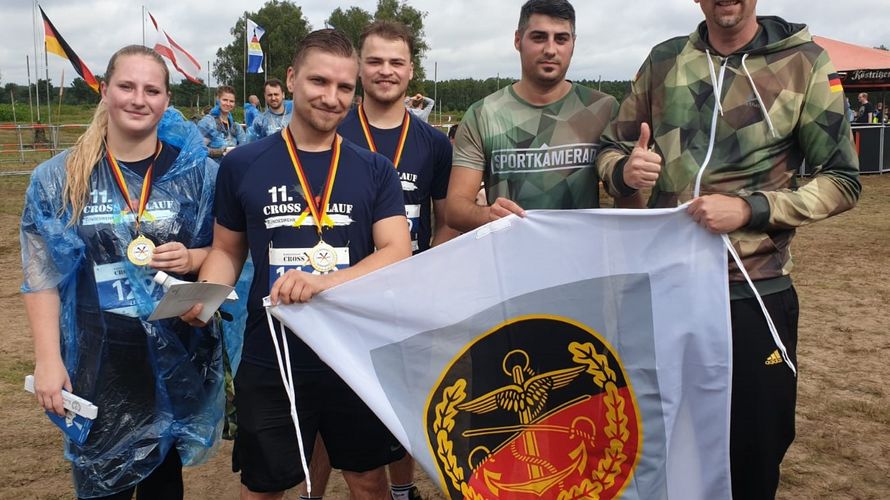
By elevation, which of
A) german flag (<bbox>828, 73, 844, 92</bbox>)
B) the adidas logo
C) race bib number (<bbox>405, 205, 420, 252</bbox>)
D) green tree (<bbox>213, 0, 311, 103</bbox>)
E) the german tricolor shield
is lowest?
the german tricolor shield

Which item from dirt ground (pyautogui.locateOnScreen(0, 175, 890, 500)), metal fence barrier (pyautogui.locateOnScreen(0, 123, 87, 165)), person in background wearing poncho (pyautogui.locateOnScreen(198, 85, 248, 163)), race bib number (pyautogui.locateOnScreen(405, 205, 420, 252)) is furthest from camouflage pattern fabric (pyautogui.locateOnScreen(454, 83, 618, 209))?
metal fence barrier (pyautogui.locateOnScreen(0, 123, 87, 165))

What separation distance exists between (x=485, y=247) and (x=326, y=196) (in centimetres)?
58

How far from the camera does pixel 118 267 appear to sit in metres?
2.73

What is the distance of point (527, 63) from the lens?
10.0 ft

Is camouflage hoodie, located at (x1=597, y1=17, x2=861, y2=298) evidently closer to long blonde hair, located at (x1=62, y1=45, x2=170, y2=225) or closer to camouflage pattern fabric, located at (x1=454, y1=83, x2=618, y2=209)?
camouflage pattern fabric, located at (x1=454, y1=83, x2=618, y2=209)

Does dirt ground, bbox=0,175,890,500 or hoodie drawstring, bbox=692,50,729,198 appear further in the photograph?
dirt ground, bbox=0,175,890,500

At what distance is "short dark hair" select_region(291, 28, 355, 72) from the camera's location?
2.65 m

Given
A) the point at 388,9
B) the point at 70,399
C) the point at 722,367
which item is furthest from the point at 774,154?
the point at 388,9

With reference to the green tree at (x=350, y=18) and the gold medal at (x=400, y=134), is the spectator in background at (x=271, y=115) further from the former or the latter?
the green tree at (x=350, y=18)

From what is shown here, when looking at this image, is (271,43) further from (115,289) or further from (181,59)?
(115,289)

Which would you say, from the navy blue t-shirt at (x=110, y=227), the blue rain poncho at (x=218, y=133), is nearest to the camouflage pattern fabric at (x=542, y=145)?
the navy blue t-shirt at (x=110, y=227)

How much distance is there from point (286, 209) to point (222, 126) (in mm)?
11125

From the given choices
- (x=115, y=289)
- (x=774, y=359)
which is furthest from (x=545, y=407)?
(x=115, y=289)

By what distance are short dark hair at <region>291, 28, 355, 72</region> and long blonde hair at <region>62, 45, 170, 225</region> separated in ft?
1.78
